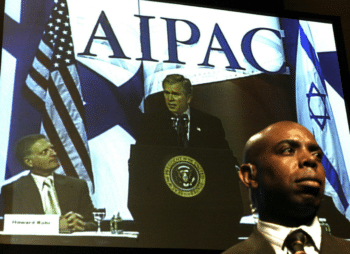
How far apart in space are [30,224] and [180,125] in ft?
3.55

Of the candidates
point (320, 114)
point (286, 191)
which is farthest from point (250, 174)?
point (320, 114)

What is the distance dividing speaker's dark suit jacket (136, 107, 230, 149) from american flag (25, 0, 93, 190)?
0.38 meters

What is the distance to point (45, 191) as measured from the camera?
2.92m

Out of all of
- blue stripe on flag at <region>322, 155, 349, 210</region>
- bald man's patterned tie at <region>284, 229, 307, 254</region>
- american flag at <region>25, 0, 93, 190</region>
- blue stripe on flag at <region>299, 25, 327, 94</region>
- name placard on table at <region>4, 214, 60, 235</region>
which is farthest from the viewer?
blue stripe on flag at <region>299, 25, 327, 94</region>

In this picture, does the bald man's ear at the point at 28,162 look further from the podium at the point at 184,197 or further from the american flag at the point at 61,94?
the podium at the point at 184,197

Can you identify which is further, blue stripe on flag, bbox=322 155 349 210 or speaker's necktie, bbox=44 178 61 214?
blue stripe on flag, bbox=322 155 349 210

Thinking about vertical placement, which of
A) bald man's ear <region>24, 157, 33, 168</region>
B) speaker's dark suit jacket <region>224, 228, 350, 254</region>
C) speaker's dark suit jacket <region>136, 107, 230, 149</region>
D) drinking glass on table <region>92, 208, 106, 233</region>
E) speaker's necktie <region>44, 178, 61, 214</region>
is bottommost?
speaker's dark suit jacket <region>224, 228, 350, 254</region>

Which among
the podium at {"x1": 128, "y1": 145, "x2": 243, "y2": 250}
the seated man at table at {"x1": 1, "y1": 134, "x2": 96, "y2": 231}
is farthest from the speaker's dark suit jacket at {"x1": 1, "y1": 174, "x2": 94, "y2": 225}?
the podium at {"x1": 128, "y1": 145, "x2": 243, "y2": 250}

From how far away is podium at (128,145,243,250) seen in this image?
2.95 meters

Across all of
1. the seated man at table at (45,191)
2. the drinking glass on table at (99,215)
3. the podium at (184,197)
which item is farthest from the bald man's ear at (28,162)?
the podium at (184,197)

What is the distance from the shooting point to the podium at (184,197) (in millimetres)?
2951

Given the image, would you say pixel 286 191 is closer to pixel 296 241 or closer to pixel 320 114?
pixel 296 241

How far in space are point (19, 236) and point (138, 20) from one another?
1605 mm

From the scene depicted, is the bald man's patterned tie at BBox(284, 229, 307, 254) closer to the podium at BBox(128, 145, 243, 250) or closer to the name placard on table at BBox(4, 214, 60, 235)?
the podium at BBox(128, 145, 243, 250)
